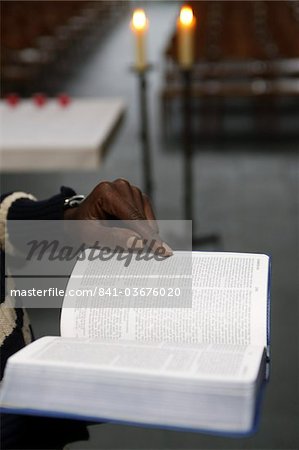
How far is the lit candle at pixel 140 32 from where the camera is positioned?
2182 mm

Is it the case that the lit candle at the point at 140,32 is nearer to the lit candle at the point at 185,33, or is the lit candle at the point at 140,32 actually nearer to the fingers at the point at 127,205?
the lit candle at the point at 185,33

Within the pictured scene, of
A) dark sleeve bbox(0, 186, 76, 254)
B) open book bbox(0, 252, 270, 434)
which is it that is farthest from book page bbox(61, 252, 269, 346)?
dark sleeve bbox(0, 186, 76, 254)

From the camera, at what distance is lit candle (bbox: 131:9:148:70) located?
2182 millimetres

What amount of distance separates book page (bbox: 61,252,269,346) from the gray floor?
5cm

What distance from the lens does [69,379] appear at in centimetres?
66

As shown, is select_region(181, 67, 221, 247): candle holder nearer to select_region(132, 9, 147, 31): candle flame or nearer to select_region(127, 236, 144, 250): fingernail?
select_region(132, 9, 147, 31): candle flame

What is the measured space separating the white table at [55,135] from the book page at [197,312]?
1.86 metres

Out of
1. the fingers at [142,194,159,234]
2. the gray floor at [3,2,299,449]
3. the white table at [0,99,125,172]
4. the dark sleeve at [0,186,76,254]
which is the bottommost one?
the gray floor at [3,2,299,449]

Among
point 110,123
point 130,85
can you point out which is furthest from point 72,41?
point 110,123

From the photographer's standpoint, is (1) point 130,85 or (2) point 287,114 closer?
(2) point 287,114

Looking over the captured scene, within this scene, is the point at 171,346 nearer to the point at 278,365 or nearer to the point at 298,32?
the point at 278,365

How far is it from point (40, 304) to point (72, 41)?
7654mm

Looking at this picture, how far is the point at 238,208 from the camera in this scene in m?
3.57

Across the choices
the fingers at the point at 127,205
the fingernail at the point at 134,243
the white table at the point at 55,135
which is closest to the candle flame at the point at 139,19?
the white table at the point at 55,135
